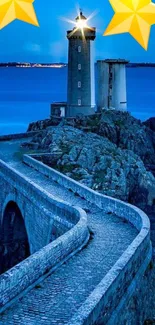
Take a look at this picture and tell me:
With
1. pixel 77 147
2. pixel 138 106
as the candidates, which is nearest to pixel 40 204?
pixel 77 147

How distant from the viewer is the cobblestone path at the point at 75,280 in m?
7.89

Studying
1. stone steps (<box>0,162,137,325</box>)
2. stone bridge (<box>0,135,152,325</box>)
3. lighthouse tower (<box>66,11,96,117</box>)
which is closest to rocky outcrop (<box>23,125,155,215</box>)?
stone bridge (<box>0,135,152,325</box>)

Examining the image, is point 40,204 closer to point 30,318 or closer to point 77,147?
point 30,318

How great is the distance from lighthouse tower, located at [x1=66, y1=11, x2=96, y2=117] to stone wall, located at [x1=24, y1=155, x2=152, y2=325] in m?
26.8

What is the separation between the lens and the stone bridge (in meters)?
8.05

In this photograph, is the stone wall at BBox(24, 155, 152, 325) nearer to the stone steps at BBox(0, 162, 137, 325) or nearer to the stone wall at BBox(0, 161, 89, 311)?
the stone steps at BBox(0, 162, 137, 325)

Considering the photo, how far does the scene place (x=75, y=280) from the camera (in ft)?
31.7

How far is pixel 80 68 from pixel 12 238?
22.8m

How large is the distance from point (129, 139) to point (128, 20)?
35.3 metres

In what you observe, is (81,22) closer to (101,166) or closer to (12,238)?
(101,166)

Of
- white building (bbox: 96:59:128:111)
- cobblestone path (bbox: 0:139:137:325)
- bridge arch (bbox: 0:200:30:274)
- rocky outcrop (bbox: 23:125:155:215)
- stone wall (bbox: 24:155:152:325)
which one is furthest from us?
white building (bbox: 96:59:128:111)

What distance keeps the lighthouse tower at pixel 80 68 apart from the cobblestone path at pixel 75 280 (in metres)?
27.2

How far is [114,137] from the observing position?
123ft

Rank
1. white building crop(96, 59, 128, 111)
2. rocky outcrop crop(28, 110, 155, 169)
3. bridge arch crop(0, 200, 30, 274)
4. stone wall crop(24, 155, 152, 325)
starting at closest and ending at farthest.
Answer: stone wall crop(24, 155, 152, 325)
bridge arch crop(0, 200, 30, 274)
rocky outcrop crop(28, 110, 155, 169)
white building crop(96, 59, 128, 111)
